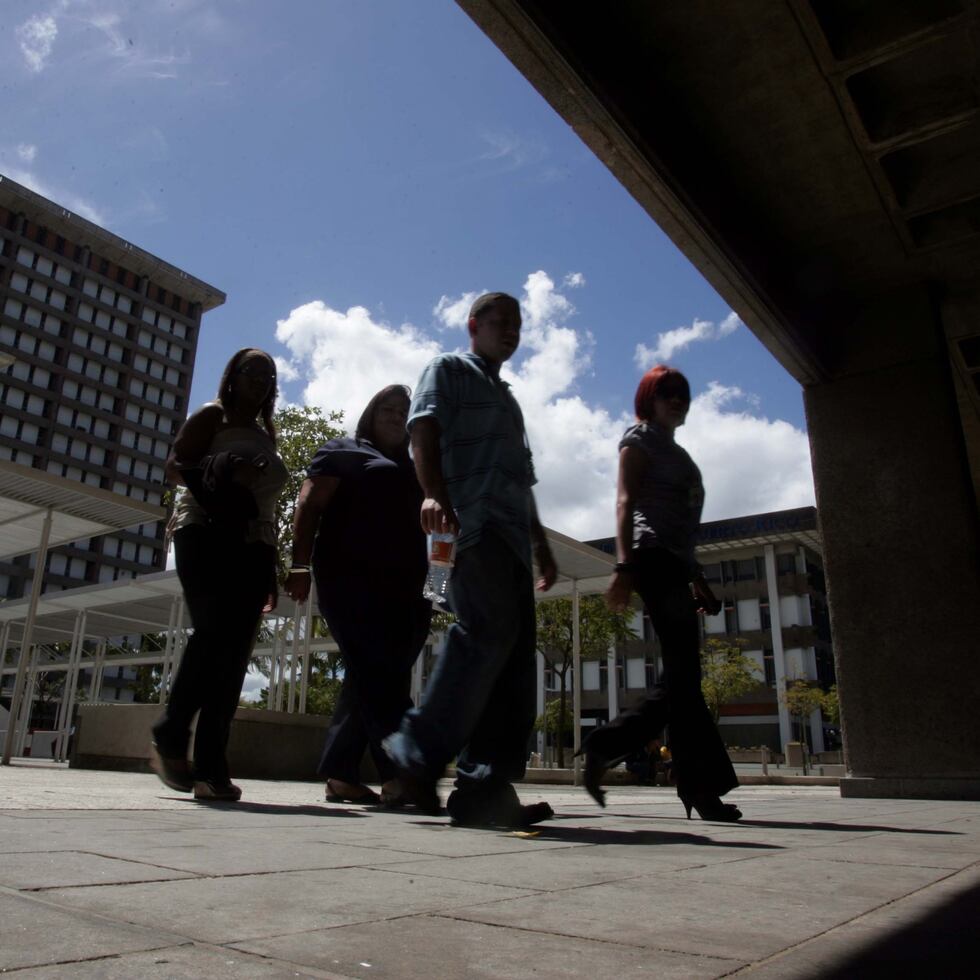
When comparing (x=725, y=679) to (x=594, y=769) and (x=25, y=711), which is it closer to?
(x=25, y=711)

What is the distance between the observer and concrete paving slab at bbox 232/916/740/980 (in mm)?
931

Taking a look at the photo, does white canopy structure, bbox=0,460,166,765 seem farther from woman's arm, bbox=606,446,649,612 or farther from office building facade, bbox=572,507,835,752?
office building facade, bbox=572,507,835,752

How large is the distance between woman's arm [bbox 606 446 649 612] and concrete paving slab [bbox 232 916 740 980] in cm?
230

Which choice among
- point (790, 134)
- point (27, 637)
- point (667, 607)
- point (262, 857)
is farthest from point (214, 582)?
point (27, 637)

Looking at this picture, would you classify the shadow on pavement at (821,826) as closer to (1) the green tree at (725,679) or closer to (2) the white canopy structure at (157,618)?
(2) the white canopy structure at (157,618)

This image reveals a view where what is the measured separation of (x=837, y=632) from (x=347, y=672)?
4088 millimetres

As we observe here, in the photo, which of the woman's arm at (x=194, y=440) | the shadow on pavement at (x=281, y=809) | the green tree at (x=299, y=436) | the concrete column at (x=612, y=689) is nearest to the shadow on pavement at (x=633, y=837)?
the shadow on pavement at (x=281, y=809)

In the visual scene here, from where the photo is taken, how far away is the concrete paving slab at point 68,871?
1.33 metres

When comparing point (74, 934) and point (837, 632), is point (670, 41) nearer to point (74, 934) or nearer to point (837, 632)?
point (837, 632)

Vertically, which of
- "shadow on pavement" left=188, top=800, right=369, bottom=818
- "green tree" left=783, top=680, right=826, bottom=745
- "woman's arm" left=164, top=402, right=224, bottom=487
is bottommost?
"shadow on pavement" left=188, top=800, right=369, bottom=818

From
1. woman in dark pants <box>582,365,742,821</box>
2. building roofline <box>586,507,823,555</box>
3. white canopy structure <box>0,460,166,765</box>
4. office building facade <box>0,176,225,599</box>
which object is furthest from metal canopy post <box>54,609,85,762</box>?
office building facade <box>0,176,225,599</box>

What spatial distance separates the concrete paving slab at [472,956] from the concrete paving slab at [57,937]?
5.5 inches

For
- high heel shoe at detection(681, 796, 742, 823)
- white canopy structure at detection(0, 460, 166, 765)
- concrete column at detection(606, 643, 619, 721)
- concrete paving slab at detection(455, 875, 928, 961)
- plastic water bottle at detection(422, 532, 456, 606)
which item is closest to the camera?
concrete paving slab at detection(455, 875, 928, 961)

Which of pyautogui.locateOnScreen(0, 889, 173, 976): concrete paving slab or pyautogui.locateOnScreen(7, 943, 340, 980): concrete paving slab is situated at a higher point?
pyautogui.locateOnScreen(0, 889, 173, 976): concrete paving slab
